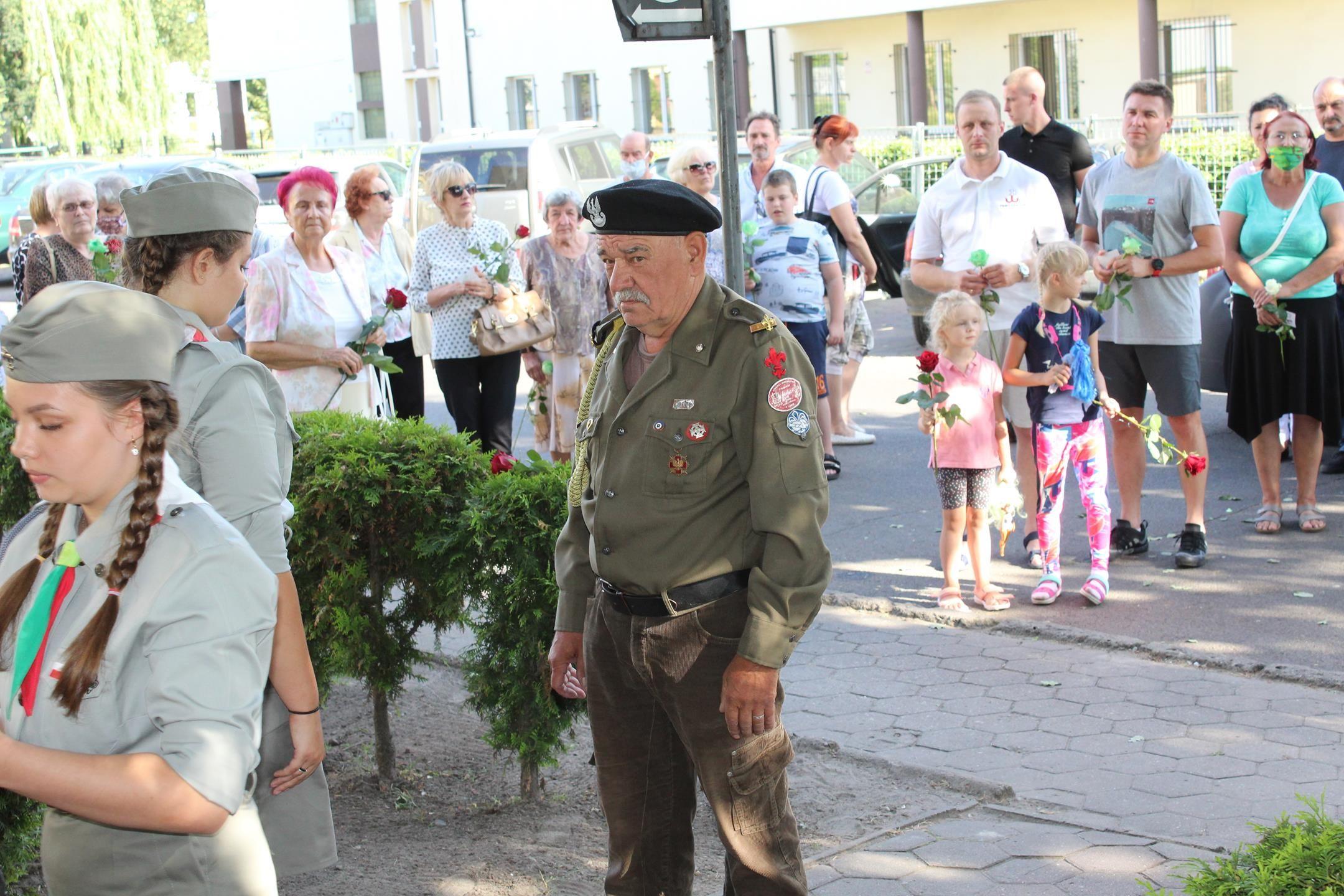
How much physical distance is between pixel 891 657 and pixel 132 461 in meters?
4.43

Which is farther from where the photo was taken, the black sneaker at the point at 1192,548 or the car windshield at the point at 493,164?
the car windshield at the point at 493,164

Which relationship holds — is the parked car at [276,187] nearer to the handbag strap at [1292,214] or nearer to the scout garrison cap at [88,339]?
the handbag strap at [1292,214]

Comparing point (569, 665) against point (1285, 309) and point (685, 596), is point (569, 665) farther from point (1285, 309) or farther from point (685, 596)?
point (1285, 309)

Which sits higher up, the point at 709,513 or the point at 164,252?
the point at 164,252

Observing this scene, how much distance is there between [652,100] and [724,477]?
36571 millimetres

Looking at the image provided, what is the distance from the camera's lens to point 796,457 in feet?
10.3

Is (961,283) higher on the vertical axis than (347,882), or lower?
higher

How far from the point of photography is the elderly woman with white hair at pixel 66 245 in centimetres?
842

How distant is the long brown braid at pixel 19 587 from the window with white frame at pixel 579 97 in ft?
127

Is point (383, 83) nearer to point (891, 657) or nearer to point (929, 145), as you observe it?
point (929, 145)

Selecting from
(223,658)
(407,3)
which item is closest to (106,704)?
(223,658)

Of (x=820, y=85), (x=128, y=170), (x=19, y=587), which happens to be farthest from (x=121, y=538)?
(x=820, y=85)

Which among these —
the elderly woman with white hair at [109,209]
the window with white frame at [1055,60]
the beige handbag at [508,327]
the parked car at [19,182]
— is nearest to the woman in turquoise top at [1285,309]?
the beige handbag at [508,327]

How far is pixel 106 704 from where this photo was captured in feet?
6.82
